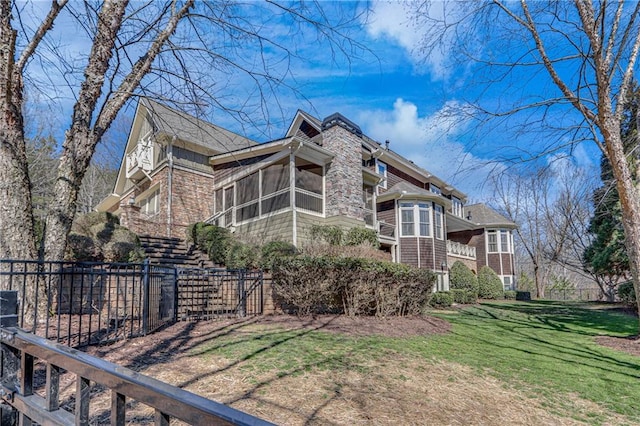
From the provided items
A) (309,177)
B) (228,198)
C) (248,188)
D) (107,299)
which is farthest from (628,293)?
(107,299)

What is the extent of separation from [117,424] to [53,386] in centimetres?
61

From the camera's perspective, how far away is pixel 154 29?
699 centimetres

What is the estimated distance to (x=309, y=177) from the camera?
15625 mm

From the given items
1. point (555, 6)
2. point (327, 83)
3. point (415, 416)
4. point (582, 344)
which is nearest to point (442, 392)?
point (415, 416)

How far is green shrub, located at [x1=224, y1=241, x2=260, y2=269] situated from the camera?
11867 millimetres

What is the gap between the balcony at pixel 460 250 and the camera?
23962mm

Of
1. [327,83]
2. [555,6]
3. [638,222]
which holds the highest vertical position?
[555,6]

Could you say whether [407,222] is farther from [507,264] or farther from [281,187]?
[507,264]

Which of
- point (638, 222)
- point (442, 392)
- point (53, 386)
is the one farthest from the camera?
point (638, 222)

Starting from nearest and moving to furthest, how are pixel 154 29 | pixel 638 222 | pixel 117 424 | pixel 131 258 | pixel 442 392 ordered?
pixel 117 424 < pixel 442 392 < pixel 154 29 < pixel 638 222 < pixel 131 258

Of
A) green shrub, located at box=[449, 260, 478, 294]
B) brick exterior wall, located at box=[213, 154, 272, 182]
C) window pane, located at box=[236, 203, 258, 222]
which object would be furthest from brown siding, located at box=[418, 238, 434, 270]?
brick exterior wall, located at box=[213, 154, 272, 182]

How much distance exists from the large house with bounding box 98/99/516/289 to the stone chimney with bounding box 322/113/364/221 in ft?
0.15

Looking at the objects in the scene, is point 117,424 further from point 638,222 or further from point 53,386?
point 638,222

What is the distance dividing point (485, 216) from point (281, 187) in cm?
2077
